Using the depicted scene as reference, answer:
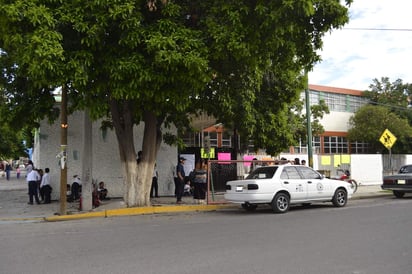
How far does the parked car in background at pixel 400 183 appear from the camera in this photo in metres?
18.2

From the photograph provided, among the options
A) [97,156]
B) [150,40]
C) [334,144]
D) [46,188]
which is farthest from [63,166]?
[334,144]

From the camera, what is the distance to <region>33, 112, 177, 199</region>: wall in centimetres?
1820

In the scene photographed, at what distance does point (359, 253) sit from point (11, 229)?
8.61 meters

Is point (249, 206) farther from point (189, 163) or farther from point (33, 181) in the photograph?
point (33, 181)

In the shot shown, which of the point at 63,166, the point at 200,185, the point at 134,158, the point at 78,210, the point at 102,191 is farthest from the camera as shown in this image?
the point at 102,191

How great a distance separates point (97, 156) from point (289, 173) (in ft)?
29.1

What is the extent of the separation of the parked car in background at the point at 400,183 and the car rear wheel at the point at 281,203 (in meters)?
7.31

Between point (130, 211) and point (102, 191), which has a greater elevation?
point (102, 191)

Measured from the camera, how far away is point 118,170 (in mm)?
19234

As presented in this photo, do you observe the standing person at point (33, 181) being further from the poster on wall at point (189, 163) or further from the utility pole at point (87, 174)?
the poster on wall at point (189, 163)

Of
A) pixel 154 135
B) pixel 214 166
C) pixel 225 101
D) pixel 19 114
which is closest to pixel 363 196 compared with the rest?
pixel 214 166

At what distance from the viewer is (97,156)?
1894cm

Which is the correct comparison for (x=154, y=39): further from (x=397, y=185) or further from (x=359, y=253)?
(x=397, y=185)

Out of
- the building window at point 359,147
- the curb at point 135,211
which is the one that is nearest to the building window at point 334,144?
the building window at point 359,147
